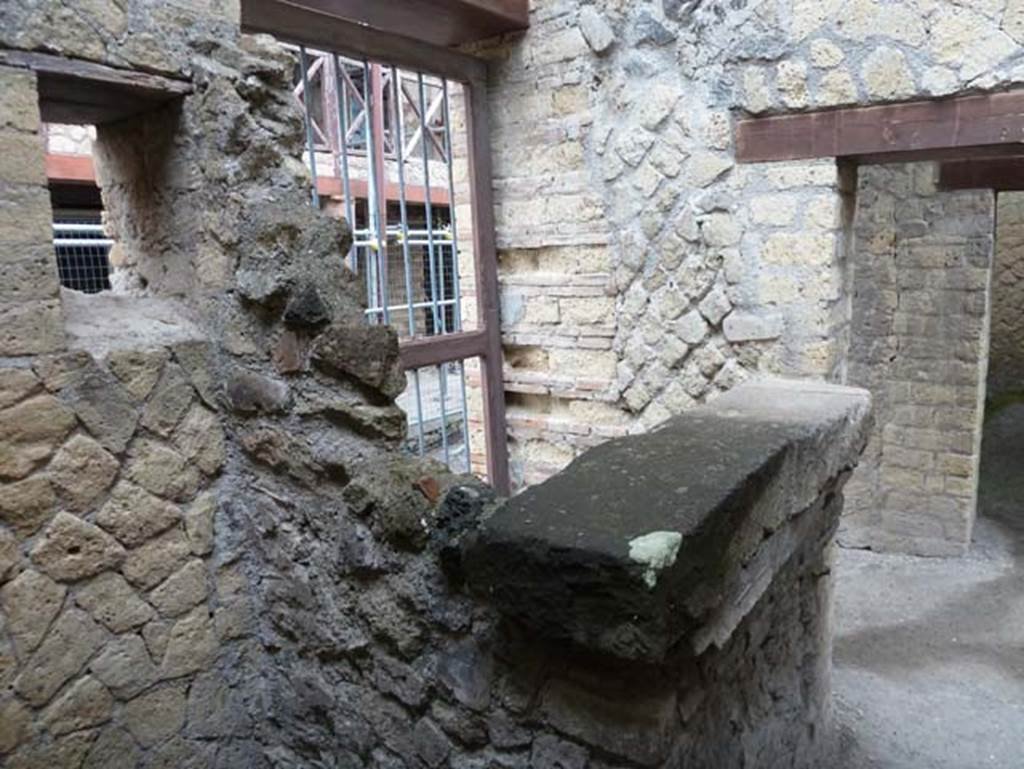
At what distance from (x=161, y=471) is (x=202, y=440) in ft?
0.39

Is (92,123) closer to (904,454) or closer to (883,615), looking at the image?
(883,615)

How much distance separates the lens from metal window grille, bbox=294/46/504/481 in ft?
11.0

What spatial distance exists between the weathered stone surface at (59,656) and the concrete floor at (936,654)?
8.68 ft

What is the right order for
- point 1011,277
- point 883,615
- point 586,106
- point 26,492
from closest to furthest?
point 26,492
point 586,106
point 883,615
point 1011,277

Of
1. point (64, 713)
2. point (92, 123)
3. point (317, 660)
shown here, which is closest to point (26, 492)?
point (64, 713)

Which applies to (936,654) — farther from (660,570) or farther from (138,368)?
(138,368)

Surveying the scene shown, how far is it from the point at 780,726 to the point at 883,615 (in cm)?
282

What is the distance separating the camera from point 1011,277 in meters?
7.61

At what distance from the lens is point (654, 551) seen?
108 cm

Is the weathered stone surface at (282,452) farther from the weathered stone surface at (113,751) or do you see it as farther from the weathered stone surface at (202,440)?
the weathered stone surface at (113,751)

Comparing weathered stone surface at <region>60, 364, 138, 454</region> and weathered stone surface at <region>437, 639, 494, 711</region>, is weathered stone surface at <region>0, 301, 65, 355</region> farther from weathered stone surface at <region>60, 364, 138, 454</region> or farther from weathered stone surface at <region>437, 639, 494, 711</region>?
weathered stone surface at <region>437, 639, 494, 711</region>

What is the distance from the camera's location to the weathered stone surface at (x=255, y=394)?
72.3 inches

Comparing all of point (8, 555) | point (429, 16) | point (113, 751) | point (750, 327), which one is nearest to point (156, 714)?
point (113, 751)

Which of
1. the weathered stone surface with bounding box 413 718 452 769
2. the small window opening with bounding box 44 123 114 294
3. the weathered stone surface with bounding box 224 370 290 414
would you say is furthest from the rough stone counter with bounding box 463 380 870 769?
the small window opening with bounding box 44 123 114 294
